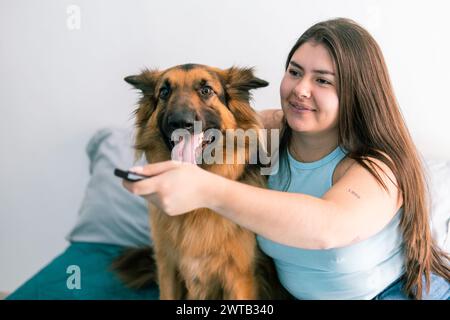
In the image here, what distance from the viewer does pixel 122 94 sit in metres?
1.43

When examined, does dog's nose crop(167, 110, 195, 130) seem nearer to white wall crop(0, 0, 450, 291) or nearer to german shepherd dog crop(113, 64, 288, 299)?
german shepherd dog crop(113, 64, 288, 299)

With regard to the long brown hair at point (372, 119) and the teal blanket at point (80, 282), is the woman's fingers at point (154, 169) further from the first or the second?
the teal blanket at point (80, 282)

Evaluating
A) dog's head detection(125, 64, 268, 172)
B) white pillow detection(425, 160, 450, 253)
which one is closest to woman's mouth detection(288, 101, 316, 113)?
dog's head detection(125, 64, 268, 172)

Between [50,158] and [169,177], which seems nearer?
[169,177]

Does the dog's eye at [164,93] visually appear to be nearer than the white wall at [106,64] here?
Yes

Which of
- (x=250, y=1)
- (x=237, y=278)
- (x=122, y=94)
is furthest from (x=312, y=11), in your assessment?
(x=237, y=278)

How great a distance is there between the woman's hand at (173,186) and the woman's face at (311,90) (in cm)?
36

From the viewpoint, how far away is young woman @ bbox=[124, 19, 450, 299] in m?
0.73

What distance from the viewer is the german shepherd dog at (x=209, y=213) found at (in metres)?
1.01

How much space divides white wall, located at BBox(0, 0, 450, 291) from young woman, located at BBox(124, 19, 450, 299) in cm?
38

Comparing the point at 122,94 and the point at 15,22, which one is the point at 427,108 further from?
the point at 15,22

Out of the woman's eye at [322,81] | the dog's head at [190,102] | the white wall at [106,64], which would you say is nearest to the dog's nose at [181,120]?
the dog's head at [190,102]

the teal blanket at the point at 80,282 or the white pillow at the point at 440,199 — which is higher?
the white pillow at the point at 440,199
